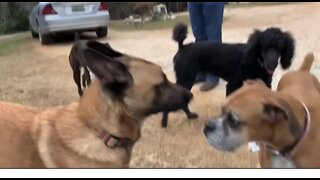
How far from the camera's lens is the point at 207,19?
6371mm

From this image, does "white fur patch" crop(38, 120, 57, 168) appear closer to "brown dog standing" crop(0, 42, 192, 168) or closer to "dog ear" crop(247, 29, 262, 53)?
"brown dog standing" crop(0, 42, 192, 168)

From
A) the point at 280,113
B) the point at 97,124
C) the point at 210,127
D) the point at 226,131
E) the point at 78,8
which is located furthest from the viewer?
the point at 78,8

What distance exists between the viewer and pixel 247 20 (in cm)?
1538

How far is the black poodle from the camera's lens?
538 centimetres

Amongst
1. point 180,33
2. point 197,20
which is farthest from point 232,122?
point 197,20

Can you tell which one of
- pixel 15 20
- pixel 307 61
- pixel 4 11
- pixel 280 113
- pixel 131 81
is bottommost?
pixel 15 20

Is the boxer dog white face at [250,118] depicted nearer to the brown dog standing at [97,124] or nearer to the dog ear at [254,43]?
the brown dog standing at [97,124]

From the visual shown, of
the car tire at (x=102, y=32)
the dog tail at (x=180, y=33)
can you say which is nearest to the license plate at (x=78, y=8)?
the car tire at (x=102, y=32)

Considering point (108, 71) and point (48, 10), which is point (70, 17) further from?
point (108, 71)

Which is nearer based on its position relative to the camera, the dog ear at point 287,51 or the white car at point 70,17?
the dog ear at point 287,51

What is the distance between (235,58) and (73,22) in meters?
7.08

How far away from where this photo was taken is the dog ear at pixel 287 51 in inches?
214

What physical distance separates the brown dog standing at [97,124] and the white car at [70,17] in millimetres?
8432

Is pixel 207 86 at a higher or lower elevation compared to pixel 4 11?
higher
